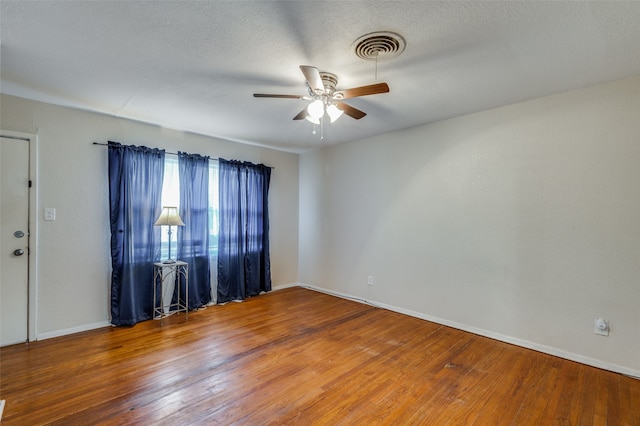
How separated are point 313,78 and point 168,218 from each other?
8.35 feet

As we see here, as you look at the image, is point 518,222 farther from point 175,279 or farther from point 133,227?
point 133,227

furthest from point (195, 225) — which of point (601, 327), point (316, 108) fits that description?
point (601, 327)

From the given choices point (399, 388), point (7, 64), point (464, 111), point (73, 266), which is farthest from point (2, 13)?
point (464, 111)

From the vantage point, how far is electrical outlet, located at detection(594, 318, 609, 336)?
2.54 metres

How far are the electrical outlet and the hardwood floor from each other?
32cm

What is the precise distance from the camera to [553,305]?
2816 millimetres

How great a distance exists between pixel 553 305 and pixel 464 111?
Answer: 2193mm

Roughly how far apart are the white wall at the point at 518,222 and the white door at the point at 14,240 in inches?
154

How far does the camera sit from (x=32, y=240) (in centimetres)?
298

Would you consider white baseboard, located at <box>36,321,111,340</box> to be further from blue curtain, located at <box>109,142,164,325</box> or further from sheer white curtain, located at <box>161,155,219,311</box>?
sheer white curtain, located at <box>161,155,219,311</box>

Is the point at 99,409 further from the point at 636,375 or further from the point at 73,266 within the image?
the point at 636,375

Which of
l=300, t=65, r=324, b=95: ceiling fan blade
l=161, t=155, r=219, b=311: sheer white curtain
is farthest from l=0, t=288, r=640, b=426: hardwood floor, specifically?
l=300, t=65, r=324, b=95: ceiling fan blade

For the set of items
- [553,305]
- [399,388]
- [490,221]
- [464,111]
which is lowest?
[399,388]

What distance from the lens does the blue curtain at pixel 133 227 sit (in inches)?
134
